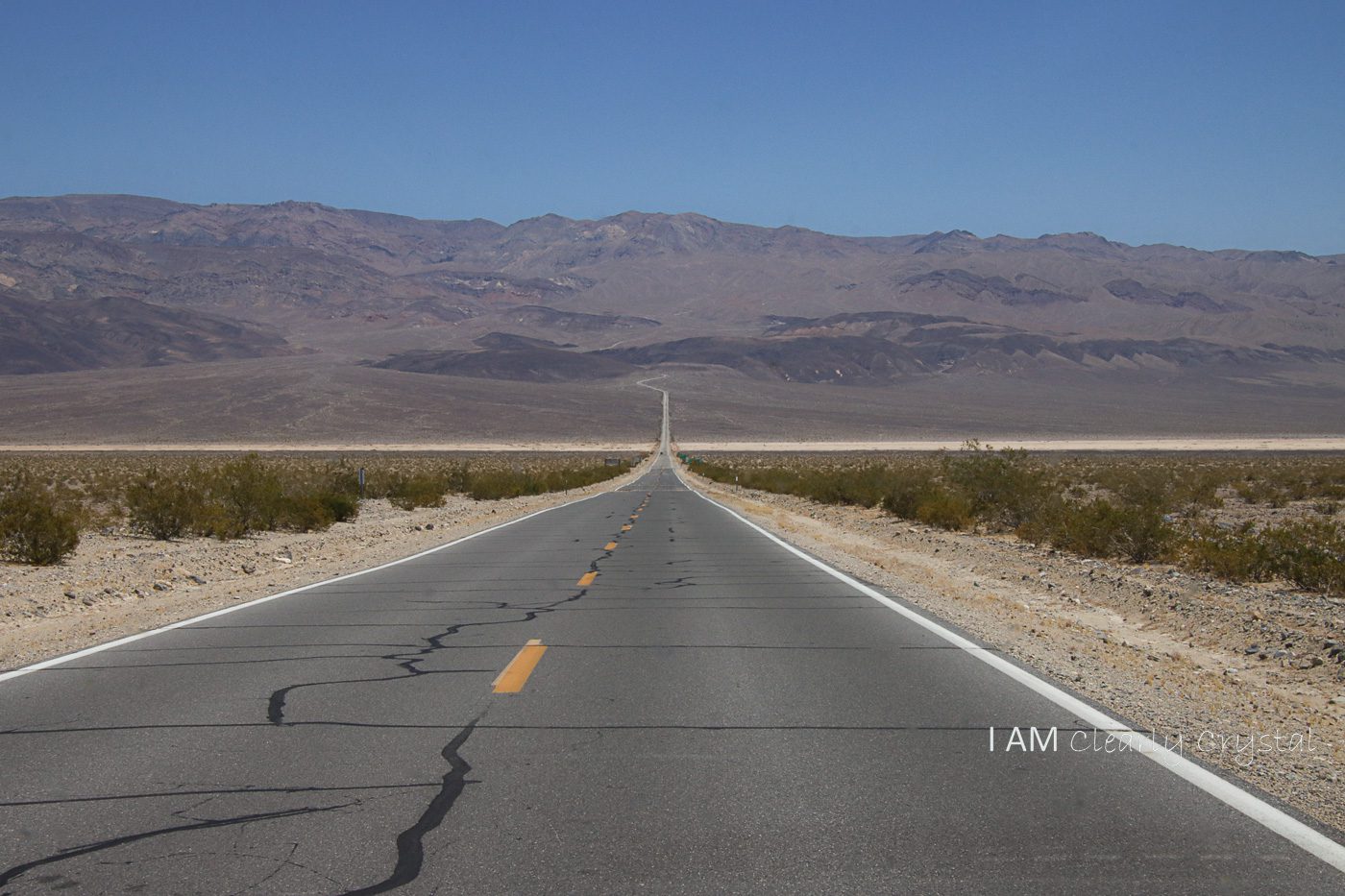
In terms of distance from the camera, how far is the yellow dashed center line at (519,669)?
8.17 meters

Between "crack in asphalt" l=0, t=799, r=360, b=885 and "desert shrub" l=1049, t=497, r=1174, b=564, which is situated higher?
"desert shrub" l=1049, t=497, r=1174, b=564

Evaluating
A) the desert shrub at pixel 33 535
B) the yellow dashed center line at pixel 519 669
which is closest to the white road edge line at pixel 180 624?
the yellow dashed center line at pixel 519 669

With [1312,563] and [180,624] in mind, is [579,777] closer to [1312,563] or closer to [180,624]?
[180,624]

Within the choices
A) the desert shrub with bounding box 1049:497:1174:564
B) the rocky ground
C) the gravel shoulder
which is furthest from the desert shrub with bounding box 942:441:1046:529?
the gravel shoulder

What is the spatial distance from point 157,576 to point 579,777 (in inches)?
486

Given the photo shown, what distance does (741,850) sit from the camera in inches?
195

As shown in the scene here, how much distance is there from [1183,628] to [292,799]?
950 cm

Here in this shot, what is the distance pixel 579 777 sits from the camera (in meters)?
5.96

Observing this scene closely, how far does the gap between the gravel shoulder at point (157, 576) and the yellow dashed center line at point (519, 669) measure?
3966mm

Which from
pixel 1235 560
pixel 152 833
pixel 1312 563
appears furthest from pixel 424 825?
pixel 1235 560

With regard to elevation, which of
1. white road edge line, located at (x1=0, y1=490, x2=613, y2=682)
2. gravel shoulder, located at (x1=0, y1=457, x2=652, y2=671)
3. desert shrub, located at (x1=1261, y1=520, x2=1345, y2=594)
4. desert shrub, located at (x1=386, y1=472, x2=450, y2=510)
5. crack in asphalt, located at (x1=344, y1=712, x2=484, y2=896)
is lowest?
desert shrub, located at (x1=386, y1=472, x2=450, y2=510)

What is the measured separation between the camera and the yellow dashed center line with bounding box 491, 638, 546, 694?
817 cm

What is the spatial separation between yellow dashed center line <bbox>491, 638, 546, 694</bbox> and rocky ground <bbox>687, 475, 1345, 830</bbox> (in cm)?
397

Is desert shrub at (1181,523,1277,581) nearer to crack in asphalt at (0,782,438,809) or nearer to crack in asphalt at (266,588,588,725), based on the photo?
crack in asphalt at (266,588,588,725)
